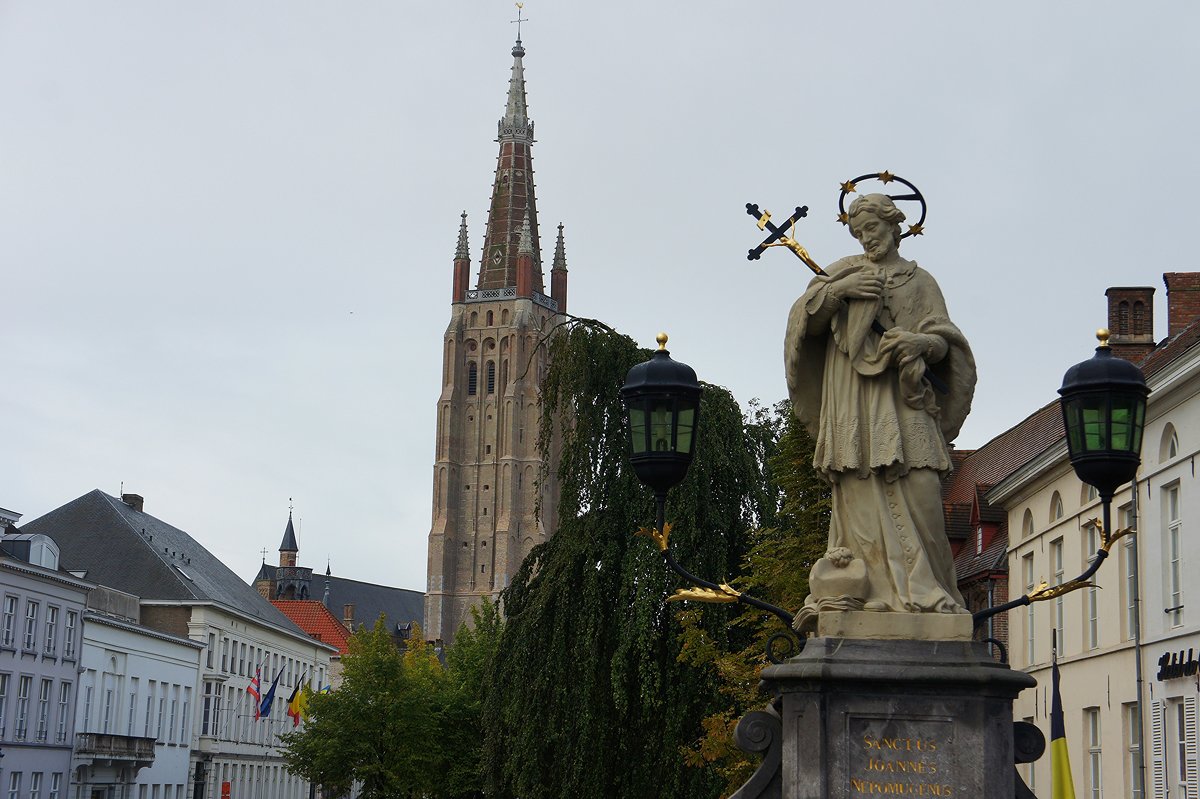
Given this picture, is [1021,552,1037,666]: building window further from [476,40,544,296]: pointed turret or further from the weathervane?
[476,40,544,296]: pointed turret

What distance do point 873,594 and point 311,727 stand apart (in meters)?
46.4

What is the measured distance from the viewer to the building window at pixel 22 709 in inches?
1957

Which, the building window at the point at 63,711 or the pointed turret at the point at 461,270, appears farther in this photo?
the pointed turret at the point at 461,270

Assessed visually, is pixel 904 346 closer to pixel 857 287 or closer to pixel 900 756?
pixel 857 287

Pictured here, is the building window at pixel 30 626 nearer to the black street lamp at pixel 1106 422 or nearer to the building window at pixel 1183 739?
the building window at pixel 1183 739

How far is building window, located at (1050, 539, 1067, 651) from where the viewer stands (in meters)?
30.9

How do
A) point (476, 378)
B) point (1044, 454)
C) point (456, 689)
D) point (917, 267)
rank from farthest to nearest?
point (476, 378), point (456, 689), point (1044, 454), point (917, 267)

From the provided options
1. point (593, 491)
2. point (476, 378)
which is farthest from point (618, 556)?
point (476, 378)

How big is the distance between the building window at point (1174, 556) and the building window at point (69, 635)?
38.3 metres

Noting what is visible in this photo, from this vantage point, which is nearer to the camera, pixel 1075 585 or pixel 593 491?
pixel 1075 585

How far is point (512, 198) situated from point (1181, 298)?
394 feet

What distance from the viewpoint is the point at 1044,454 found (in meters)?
31.4

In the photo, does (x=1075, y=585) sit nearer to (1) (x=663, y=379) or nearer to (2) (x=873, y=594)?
(2) (x=873, y=594)

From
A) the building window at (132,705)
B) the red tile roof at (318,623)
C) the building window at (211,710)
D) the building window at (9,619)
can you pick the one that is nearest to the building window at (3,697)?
the building window at (9,619)
